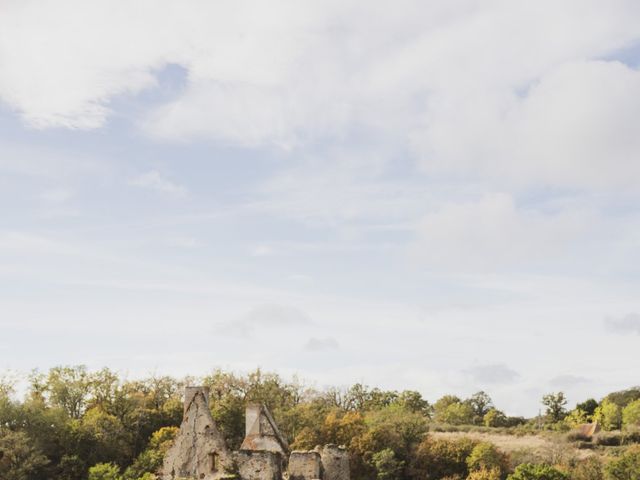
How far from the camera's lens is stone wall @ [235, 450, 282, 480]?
28391mm

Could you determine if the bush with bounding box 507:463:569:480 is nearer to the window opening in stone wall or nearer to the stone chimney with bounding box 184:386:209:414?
the window opening in stone wall

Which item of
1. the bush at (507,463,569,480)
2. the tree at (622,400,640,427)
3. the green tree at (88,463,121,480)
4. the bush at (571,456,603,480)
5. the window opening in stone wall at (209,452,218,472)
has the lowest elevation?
the bush at (571,456,603,480)

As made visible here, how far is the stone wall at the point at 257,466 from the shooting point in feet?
93.1

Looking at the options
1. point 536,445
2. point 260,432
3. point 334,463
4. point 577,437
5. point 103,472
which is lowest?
point 536,445

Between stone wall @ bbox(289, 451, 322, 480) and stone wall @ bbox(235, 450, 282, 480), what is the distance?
2.59 feet

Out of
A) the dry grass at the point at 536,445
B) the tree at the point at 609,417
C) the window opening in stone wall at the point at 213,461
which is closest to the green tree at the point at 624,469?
the dry grass at the point at 536,445

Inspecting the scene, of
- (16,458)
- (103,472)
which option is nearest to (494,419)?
(103,472)

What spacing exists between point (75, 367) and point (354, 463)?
2528 centimetres

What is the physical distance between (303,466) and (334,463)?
8.09 ft

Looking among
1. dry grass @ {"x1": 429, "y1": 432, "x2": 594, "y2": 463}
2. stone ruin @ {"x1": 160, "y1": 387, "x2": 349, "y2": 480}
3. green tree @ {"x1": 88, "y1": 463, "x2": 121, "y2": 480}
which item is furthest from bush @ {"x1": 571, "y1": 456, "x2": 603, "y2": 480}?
green tree @ {"x1": 88, "y1": 463, "x2": 121, "y2": 480}

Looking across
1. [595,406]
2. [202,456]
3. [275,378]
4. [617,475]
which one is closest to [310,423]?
[275,378]

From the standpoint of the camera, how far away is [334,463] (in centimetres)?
3147

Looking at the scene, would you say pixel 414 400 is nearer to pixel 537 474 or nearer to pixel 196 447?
pixel 537 474

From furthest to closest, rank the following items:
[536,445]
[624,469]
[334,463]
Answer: [536,445] → [624,469] → [334,463]
